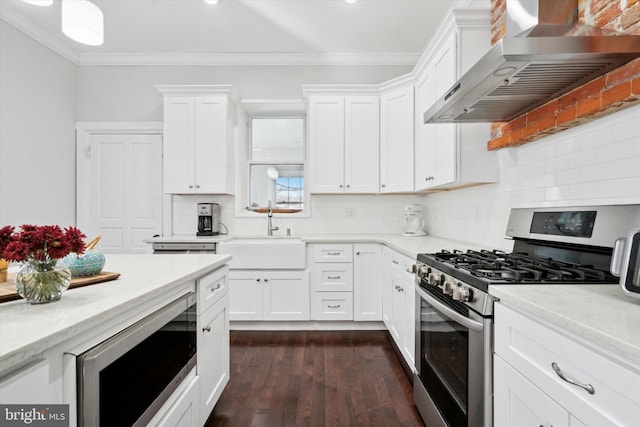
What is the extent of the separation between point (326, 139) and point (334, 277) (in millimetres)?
1451

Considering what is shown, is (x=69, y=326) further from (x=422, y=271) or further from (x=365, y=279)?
(x=365, y=279)

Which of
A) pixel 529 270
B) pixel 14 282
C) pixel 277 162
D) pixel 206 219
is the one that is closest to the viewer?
pixel 14 282

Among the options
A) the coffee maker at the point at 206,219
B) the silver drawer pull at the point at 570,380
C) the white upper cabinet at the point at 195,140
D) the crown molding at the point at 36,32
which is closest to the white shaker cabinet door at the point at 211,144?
the white upper cabinet at the point at 195,140

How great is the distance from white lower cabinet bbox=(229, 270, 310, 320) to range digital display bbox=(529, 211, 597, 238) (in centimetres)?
205

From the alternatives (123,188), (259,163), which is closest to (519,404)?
(259,163)

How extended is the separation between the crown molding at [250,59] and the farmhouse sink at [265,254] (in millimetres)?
2189

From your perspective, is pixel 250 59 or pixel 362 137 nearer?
pixel 362 137

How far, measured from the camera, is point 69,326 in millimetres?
739

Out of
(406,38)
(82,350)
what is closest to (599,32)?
(82,350)

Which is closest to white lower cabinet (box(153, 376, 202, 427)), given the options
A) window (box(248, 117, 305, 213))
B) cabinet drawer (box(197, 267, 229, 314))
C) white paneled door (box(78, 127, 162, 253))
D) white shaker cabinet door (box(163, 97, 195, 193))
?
cabinet drawer (box(197, 267, 229, 314))

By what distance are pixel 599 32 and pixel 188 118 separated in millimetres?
3381

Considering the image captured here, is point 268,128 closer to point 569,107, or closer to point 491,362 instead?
point 569,107

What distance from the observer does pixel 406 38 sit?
11.5ft

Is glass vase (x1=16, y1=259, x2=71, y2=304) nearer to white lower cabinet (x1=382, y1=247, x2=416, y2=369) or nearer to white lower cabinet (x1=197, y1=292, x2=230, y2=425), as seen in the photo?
white lower cabinet (x1=197, y1=292, x2=230, y2=425)
